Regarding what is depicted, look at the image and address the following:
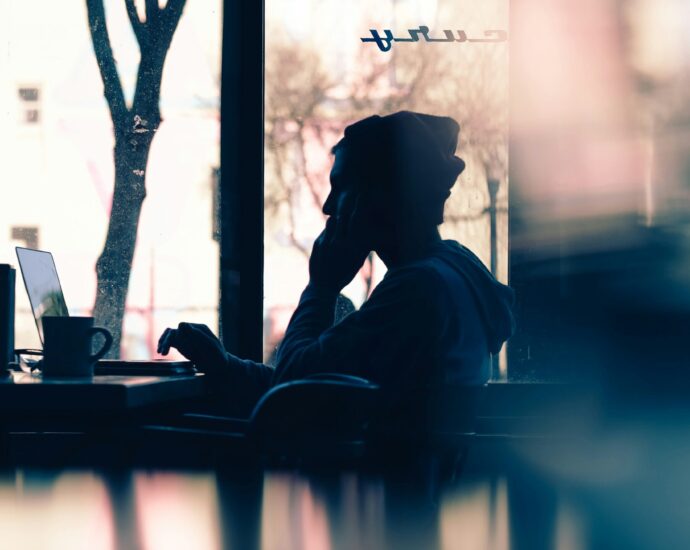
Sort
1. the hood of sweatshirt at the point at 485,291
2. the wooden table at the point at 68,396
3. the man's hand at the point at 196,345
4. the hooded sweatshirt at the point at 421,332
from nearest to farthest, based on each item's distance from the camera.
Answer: the wooden table at the point at 68,396 → the hooded sweatshirt at the point at 421,332 → the hood of sweatshirt at the point at 485,291 → the man's hand at the point at 196,345

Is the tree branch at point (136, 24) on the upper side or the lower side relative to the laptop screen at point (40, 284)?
upper

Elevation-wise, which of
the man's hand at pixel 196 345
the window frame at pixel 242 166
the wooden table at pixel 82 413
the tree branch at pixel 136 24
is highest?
the tree branch at pixel 136 24

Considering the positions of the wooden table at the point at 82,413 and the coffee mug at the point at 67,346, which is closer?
the wooden table at the point at 82,413

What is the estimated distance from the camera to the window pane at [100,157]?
9.76 feet

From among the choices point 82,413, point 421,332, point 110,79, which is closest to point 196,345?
point 421,332

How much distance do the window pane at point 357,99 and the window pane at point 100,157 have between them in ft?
0.76

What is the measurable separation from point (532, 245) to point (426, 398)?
53.5 inches

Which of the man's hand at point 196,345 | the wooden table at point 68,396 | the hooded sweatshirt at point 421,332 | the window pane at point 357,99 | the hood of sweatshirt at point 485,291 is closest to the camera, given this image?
the wooden table at point 68,396

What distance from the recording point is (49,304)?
82.8 inches

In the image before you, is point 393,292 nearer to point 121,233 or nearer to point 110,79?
point 121,233

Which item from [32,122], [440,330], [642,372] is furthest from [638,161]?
[32,122]

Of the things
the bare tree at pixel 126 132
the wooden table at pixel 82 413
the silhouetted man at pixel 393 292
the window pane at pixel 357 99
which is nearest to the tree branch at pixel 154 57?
the bare tree at pixel 126 132

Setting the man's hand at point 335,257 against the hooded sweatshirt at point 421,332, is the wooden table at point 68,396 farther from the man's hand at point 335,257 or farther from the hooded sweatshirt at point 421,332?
the man's hand at point 335,257

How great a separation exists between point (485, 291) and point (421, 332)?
0.23 m
